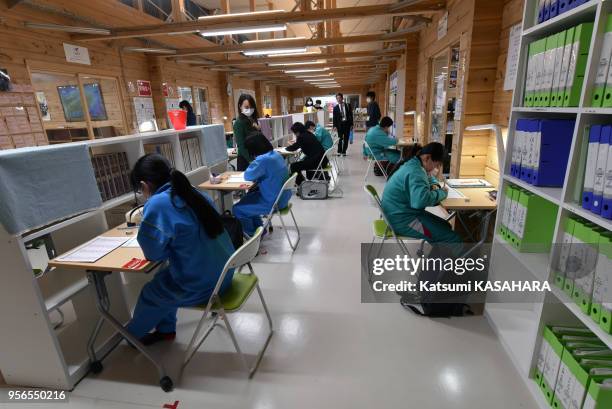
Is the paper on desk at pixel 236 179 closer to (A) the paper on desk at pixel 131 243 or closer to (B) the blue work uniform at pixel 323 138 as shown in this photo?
(A) the paper on desk at pixel 131 243

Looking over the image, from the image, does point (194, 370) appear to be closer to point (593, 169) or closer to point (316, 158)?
point (593, 169)

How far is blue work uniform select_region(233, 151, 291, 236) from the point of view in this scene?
3164mm

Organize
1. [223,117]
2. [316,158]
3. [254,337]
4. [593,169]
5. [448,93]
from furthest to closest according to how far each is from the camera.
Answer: [223,117]
[316,158]
[448,93]
[254,337]
[593,169]

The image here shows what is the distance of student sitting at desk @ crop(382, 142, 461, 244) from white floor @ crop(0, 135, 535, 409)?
1.96 ft

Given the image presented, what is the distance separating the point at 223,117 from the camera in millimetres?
9734

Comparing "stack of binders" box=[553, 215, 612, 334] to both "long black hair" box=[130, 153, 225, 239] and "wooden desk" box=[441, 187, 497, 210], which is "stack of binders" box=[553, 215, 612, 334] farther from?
"long black hair" box=[130, 153, 225, 239]

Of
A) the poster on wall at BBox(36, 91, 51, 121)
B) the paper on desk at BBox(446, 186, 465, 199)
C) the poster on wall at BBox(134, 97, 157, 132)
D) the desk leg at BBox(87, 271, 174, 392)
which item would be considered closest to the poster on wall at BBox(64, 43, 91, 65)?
the poster on wall at BBox(134, 97, 157, 132)

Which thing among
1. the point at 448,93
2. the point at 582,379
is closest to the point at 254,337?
the point at 582,379

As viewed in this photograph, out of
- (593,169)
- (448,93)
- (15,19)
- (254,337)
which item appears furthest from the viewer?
(448,93)

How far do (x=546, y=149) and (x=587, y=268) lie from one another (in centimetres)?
64

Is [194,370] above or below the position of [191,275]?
below

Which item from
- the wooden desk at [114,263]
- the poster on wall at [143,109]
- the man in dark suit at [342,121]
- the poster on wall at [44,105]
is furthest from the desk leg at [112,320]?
the man in dark suit at [342,121]

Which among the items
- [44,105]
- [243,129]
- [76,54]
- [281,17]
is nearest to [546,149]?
[243,129]

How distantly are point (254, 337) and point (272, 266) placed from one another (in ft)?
3.30
